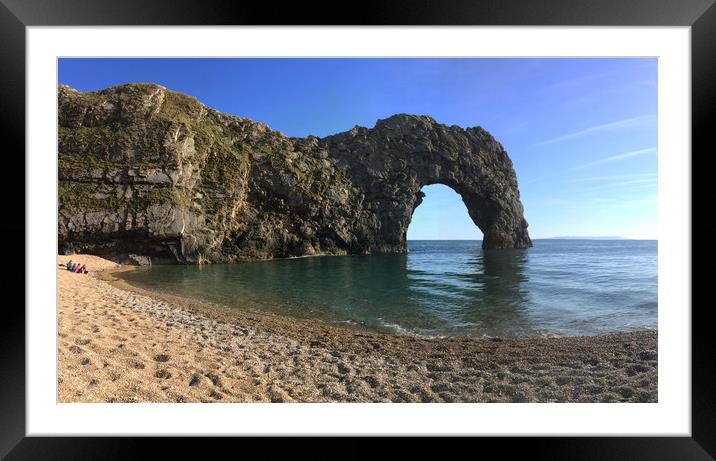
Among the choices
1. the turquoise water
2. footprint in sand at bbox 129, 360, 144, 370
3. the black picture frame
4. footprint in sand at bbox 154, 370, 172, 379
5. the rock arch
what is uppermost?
the rock arch

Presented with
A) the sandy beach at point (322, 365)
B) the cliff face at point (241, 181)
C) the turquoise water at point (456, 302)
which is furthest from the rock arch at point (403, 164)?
the sandy beach at point (322, 365)

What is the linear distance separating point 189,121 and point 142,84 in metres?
6.05

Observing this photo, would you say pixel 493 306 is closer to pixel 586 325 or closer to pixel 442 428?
pixel 586 325

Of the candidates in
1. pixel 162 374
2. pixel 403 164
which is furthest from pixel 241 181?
pixel 162 374

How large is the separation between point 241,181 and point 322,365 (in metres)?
38.2

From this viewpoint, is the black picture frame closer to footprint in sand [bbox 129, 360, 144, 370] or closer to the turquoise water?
footprint in sand [bbox 129, 360, 144, 370]

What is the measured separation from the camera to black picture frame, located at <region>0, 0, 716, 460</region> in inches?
106

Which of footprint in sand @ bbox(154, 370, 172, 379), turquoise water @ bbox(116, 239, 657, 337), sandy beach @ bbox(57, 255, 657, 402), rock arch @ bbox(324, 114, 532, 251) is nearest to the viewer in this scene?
sandy beach @ bbox(57, 255, 657, 402)

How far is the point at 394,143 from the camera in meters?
53.9

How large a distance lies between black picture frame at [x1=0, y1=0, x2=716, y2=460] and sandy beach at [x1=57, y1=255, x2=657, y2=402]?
1143 mm

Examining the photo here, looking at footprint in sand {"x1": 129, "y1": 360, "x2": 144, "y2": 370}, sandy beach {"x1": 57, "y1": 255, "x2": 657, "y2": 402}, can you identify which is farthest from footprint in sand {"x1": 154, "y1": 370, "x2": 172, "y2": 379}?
footprint in sand {"x1": 129, "y1": 360, "x2": 144, "y2": 370}
